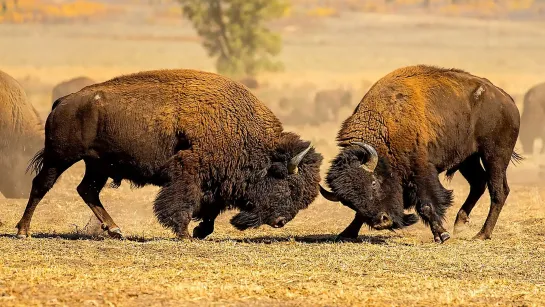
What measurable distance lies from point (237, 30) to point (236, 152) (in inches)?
1489

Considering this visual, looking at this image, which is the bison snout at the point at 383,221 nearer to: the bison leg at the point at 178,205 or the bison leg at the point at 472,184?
the bison leg at the point at 472,184

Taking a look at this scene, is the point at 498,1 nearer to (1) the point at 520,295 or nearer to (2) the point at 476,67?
(2) the point at 476,67

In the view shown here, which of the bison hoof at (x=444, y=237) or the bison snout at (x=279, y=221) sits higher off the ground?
the bison snout at (x=279, y=221)

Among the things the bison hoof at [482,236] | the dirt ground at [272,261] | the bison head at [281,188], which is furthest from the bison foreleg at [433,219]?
the bison head at [281,188]

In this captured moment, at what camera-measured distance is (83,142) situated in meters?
12.0

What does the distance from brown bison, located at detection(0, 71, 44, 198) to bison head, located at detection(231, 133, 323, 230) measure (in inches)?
207

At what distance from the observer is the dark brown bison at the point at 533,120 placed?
29.4 meters

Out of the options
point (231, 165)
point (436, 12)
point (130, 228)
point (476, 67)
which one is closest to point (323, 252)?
point (231, 165)

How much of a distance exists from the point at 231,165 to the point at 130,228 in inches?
105

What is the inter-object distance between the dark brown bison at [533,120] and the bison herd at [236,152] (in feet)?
57.2

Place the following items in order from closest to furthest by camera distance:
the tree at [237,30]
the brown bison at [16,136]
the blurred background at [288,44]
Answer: the brown bison at [16,136], the blurred background at [288,44], the tree at [237,30]

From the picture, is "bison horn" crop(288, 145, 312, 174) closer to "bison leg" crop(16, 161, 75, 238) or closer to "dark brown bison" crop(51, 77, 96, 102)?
"bison leg" crop(16, 161, 75, 238)

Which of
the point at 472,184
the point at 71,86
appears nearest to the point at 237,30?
the point at 71,86

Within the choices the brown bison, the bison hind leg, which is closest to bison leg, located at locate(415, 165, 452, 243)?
the bison hind leg
